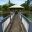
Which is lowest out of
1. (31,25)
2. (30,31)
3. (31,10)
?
(31,10)

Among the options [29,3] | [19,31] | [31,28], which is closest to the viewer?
[31,28]

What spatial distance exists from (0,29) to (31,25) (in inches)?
25.8

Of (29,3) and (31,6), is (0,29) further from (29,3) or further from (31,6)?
(29,3)

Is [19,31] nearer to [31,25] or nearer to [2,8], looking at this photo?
[31,25]

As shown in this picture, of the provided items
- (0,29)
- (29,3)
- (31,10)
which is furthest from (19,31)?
(29,3)

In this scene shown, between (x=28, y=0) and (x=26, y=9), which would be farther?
(x=28, y=0)

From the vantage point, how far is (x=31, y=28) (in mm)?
2182

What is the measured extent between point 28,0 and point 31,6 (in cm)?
157

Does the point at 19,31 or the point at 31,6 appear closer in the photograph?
the point at 19,31

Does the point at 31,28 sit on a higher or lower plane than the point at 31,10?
higher

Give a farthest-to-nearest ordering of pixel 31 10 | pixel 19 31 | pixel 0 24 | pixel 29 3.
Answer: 1. pixel 29 3
2. pixel 31 10
3. pixel 19 31
4. pixel 0 24

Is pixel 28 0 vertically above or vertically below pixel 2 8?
above

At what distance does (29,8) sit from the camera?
1377 cm

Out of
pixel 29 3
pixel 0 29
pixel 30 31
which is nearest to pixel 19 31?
pixel 30 31
